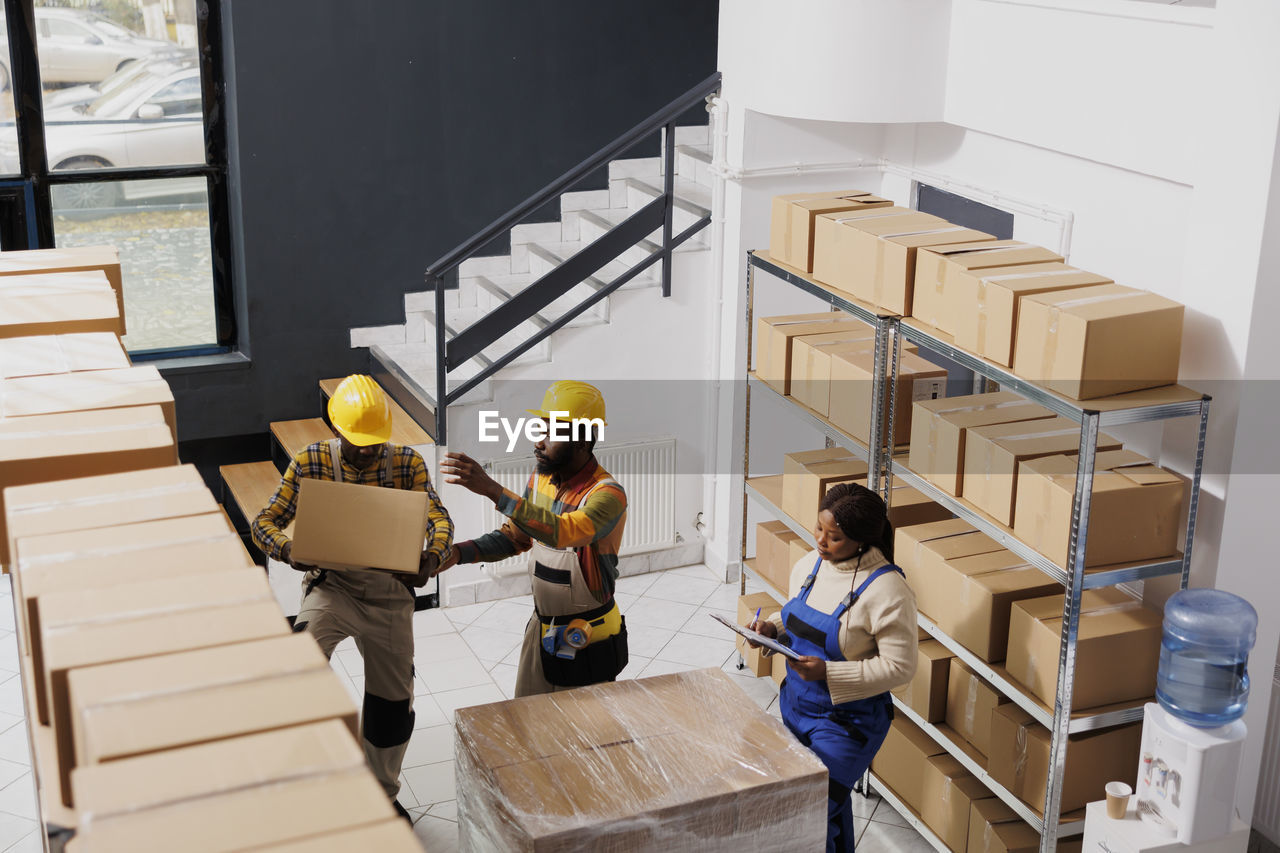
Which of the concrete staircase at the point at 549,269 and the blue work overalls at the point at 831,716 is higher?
the concrete staircase at the point at 549,269

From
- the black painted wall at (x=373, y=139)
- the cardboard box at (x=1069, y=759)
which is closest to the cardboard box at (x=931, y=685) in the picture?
the cardboard box at (x=1069, y=759)

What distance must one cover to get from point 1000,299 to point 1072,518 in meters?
0.75

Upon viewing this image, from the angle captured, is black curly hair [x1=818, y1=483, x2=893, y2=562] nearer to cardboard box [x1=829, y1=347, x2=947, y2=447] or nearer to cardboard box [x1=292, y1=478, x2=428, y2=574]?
cardboard box [x1=829, y1=347, x2=947, y2=447]

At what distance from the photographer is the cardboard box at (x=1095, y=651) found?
4004mm

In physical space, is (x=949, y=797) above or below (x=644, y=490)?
below

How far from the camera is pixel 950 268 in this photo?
14.3ft

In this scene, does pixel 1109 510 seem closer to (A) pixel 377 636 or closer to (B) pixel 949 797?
(B) pixel 949 797

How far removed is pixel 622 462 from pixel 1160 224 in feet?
10.8

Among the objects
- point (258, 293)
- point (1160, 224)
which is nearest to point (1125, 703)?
point (1160, 224)

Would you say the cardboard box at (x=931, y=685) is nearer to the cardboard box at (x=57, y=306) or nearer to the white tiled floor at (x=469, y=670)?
the white tiled floor at (x=469, y=670)

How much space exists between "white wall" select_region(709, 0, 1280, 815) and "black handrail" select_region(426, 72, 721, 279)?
0.29 m

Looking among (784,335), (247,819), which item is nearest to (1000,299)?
(784,335)

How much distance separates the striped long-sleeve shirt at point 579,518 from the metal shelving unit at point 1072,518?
4.01 feet

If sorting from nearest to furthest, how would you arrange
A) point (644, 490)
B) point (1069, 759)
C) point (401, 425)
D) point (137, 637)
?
point (137, 637), point (1069, 759), point (401, 425), point (644, 490)
